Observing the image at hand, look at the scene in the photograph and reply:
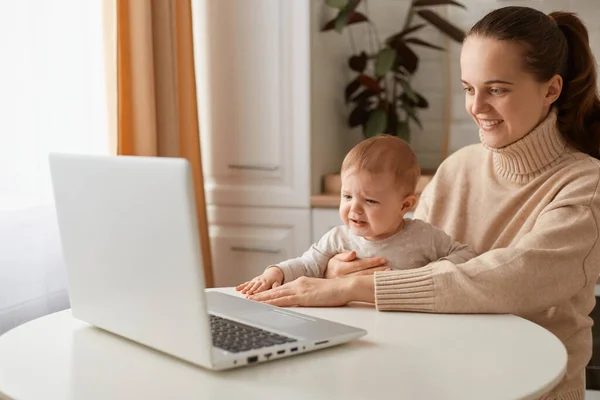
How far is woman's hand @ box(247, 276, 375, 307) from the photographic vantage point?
1403 millimetres

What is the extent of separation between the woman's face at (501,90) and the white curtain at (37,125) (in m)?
1.21

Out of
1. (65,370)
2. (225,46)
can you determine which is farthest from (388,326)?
(225,46)

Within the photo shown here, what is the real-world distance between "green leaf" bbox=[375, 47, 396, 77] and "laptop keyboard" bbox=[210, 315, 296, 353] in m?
1.75

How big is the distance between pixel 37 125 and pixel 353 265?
3.77 feet

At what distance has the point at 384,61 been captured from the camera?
283 centimetres

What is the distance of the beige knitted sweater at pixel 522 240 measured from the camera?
1377 mm

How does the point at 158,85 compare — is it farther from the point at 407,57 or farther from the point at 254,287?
the point at 254,287

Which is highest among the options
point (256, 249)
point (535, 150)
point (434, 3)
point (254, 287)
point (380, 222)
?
point (434, 3)

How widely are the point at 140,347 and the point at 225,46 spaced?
71.1 inches

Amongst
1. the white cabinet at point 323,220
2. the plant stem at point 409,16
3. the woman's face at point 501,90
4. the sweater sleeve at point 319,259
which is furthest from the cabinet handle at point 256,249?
the woman's face at point 501,90

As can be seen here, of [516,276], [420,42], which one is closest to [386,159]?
[516,276]

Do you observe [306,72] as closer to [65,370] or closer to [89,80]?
[89,80]

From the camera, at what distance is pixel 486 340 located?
3.95 ft

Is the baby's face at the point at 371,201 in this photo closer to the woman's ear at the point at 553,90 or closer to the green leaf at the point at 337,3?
the woman's ear at the point at 553,90
